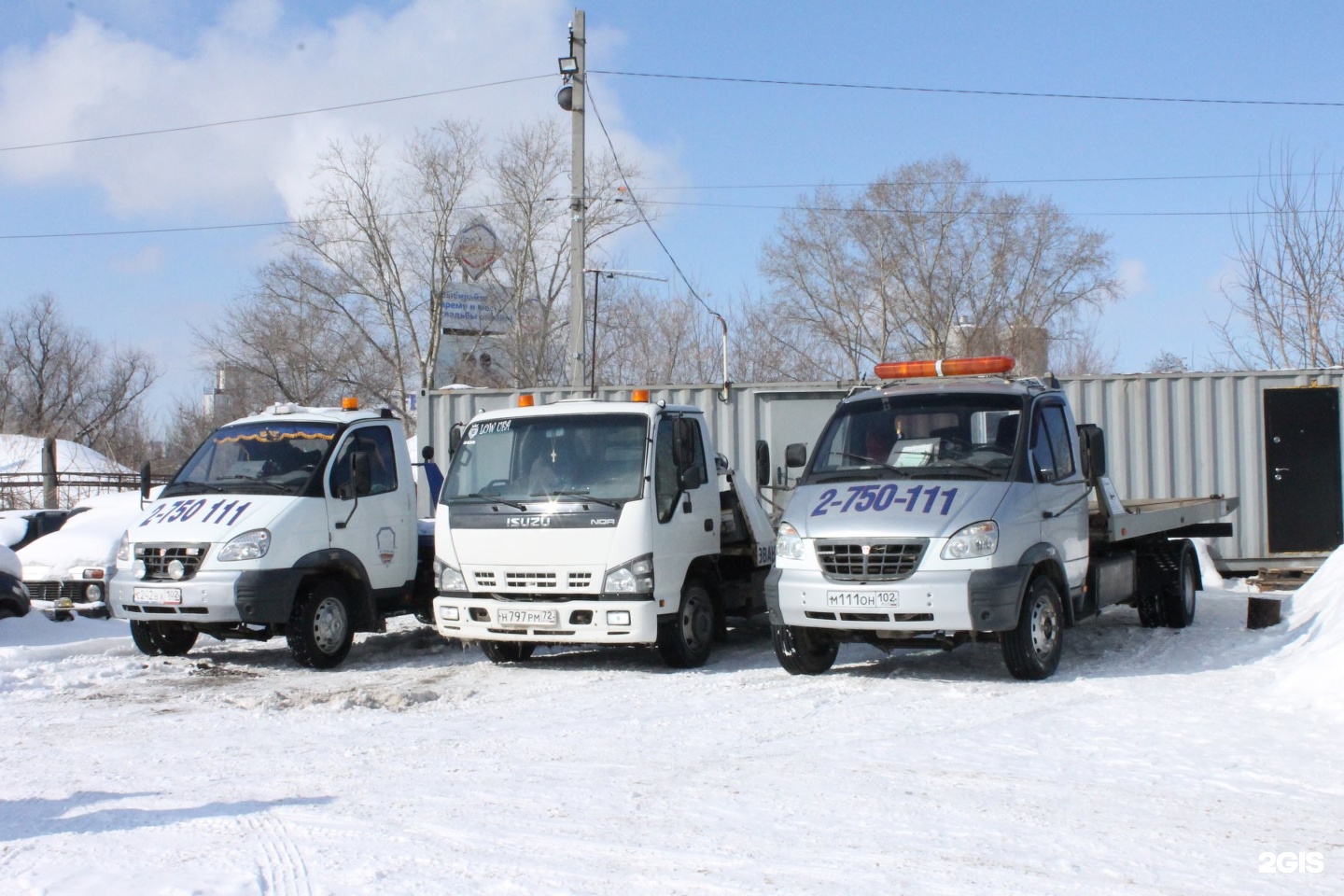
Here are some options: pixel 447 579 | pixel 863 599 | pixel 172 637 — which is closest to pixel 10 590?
pixel 172 637

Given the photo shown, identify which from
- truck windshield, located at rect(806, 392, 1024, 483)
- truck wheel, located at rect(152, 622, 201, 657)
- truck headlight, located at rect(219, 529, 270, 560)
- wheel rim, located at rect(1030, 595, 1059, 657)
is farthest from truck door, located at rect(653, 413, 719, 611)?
truck wheel, located at rect(152, 622, 201, 657)

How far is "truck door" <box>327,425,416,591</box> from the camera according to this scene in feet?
33.8

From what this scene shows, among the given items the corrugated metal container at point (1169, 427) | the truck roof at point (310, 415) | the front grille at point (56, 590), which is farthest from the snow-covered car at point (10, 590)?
the corrugated metal container at point (1169, 427)

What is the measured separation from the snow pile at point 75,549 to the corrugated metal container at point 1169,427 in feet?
16.5

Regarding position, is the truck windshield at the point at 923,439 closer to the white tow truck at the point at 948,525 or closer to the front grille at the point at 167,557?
the white tow truck at the point at 948,525

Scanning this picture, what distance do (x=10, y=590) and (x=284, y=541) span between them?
3196mm

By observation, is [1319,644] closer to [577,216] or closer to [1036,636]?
[1036,636]

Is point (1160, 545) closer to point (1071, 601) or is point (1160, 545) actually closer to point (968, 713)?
point (1071, 601)

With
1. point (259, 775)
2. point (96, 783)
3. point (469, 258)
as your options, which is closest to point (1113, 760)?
point (259, 775)

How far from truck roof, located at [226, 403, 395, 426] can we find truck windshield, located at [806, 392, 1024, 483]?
4.08 m

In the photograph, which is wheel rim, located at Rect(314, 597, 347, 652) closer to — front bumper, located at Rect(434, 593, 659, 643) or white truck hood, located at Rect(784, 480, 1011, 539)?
front bumper, located at Rect(434, 593, 659, 643)

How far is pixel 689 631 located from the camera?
975 centimetres

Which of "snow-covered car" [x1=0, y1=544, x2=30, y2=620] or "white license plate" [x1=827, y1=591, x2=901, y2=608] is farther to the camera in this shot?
"snow-covered car" [x1=0, y1=544, x2=30, y2=620]

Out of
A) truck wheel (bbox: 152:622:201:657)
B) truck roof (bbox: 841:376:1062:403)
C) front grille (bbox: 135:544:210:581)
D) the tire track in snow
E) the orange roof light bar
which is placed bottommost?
the tire track in snow
